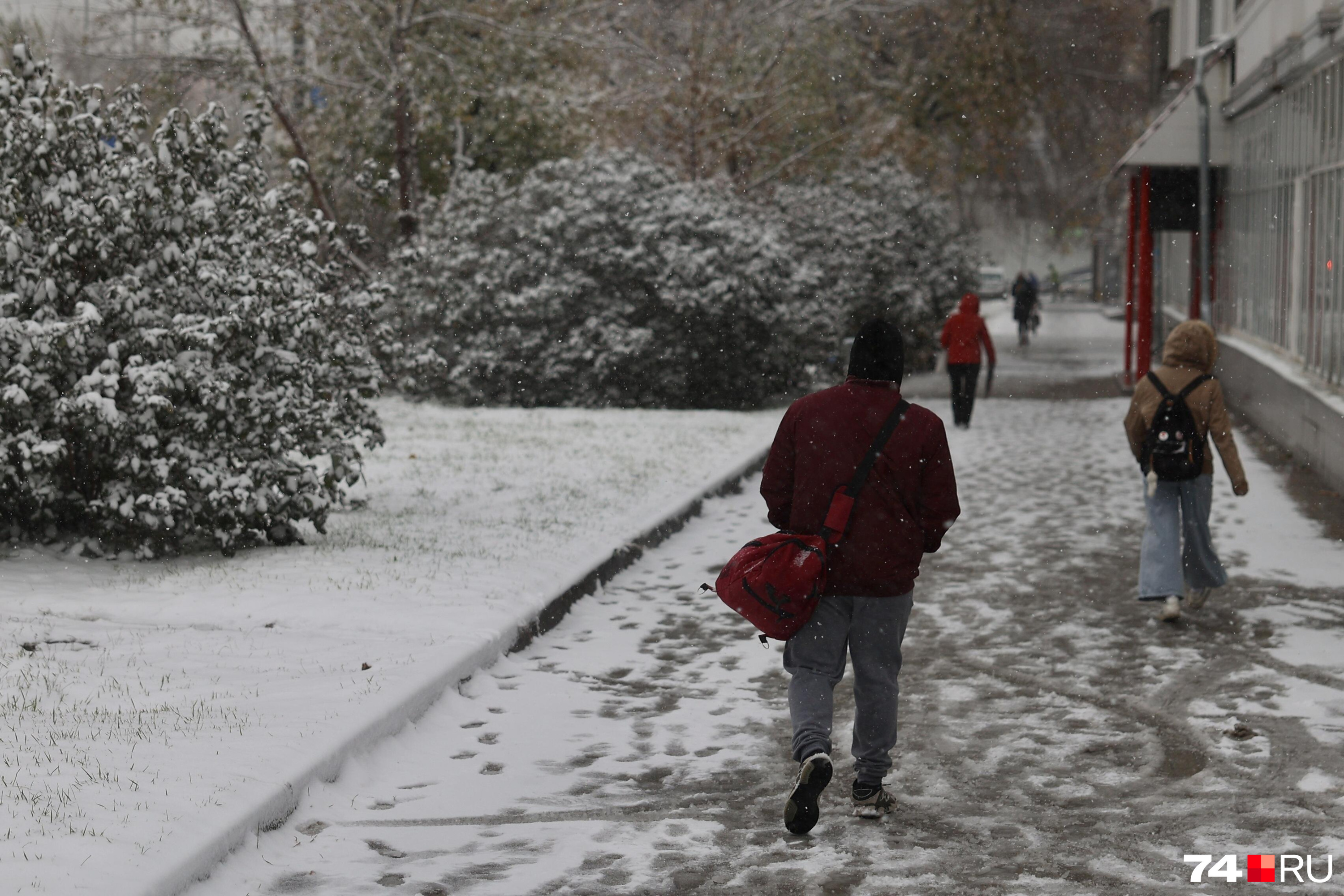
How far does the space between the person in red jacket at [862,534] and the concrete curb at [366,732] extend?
163 cm

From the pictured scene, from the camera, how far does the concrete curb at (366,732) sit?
464 cm

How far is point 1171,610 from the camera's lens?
28.3 ft

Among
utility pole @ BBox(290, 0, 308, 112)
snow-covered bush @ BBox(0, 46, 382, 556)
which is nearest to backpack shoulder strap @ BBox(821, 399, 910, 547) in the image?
snow-covered bush @ BBox(0, 46, 382, 556)

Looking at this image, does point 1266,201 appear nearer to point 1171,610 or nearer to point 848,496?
point 1171,610

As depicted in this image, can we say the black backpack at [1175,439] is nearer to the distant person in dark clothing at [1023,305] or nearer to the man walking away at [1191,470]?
the man walking away at [1191,470]

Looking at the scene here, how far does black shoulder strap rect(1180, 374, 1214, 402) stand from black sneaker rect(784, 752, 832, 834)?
4.16 meters

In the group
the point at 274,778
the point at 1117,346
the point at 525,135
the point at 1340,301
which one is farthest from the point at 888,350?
the point at 1117,346

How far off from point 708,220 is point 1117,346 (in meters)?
20.8

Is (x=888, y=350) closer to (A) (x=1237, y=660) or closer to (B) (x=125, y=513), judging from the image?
(A) (x=1237, y=660)

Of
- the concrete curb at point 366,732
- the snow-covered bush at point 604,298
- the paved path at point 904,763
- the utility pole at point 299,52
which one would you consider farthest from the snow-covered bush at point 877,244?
the paved path at point 904,763

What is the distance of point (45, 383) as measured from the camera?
9148 millimetres

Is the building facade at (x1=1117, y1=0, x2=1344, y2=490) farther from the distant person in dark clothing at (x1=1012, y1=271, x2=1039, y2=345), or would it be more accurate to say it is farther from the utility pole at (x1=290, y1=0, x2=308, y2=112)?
the utility pole at (x1=290, y1=0, x2=308, y2=112)

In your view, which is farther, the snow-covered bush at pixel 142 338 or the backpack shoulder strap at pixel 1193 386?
the snow-covered bush at pixel 142 338

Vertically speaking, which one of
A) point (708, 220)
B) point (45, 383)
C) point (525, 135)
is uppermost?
point (525, 135)
